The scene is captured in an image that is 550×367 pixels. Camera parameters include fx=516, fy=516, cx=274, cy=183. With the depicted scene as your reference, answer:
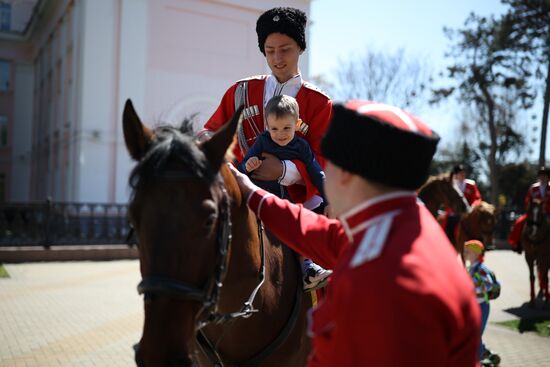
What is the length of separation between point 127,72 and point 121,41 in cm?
117

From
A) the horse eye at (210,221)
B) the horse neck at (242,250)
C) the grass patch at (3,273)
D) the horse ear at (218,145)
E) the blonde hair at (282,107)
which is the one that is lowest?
the grass patch at (3,273)

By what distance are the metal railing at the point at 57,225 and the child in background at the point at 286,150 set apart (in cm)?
1192

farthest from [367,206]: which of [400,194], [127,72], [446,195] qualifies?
[127,72]

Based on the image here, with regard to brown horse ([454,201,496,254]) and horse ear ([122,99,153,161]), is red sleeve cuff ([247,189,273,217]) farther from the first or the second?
brown horse ([454,201,496,254])

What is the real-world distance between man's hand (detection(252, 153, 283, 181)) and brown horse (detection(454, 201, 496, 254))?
801 centimetres

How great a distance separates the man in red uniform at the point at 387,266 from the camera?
4.58 feet

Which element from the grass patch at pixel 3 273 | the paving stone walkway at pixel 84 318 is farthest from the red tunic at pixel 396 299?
the grass patch at pixel 3 273

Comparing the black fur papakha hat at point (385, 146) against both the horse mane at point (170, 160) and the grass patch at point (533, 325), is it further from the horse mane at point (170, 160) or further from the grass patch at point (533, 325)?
the grass patch at point (533, 325)

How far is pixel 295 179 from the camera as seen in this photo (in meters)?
3.29

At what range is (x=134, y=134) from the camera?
2125 millimetres

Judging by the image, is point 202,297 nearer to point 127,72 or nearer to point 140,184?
point 140,184

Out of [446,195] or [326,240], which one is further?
[446,195]

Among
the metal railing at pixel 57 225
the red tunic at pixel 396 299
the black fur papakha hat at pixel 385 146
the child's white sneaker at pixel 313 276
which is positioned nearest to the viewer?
the red tunic at pixel 396 299

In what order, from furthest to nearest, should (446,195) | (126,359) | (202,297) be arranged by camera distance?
1. (446,195)
2. (126,359)
3. (202,297)
